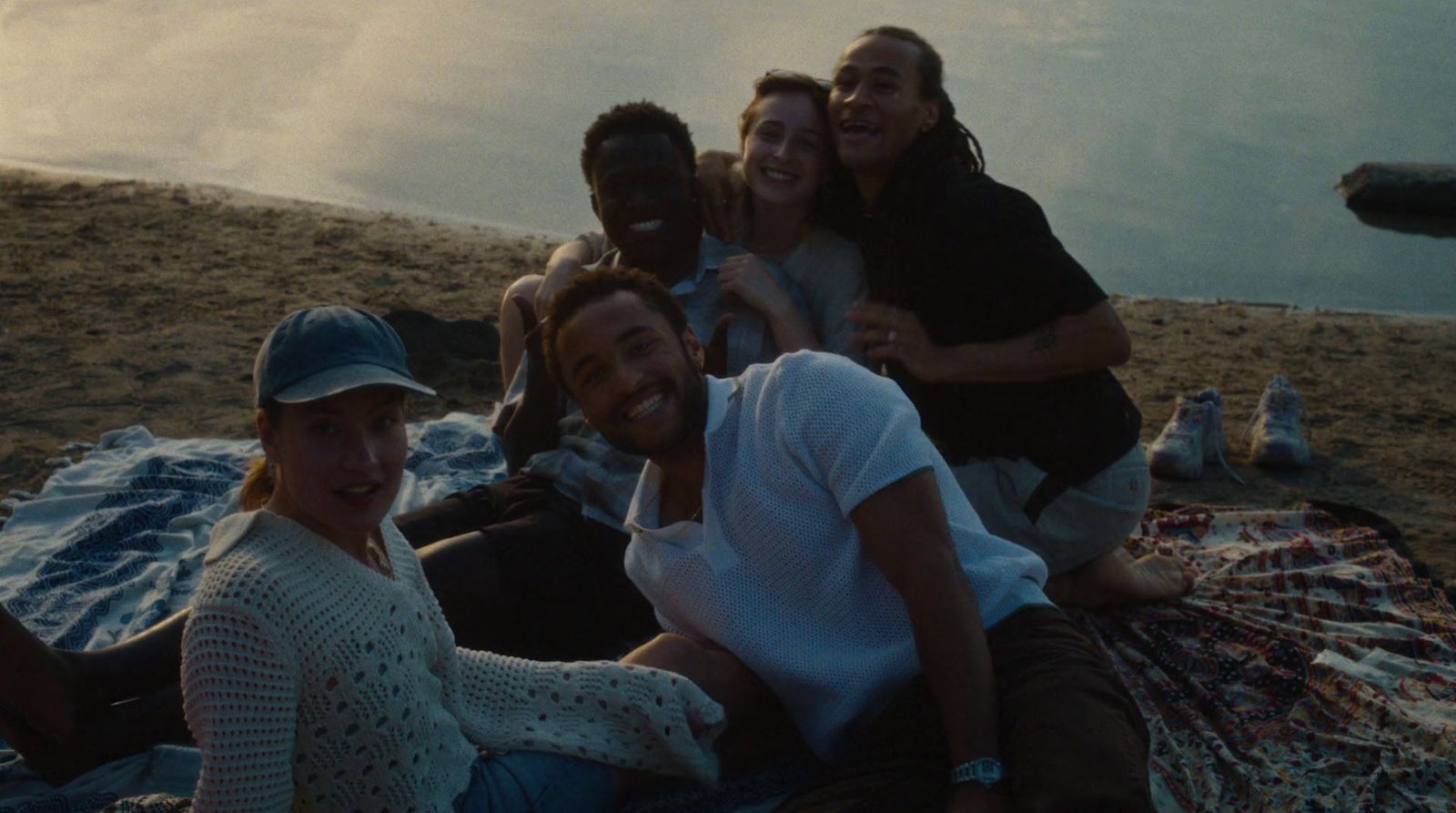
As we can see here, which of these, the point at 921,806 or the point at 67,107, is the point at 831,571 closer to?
the point at 921,806

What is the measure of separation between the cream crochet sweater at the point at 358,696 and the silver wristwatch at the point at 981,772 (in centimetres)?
51

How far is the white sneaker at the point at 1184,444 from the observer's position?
17.6 feet

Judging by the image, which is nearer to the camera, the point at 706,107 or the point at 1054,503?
the point at 1054,503

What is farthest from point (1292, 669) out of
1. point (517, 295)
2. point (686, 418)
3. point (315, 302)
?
point (315, 302)

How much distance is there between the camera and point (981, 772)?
8.38 ft

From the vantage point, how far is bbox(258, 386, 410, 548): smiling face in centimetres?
232

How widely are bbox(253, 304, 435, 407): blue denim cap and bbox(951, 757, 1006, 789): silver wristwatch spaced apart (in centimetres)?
118

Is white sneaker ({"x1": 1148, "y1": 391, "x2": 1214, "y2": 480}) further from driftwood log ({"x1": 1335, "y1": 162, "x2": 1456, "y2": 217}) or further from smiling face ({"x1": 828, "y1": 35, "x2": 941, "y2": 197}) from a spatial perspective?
driftwood log ({"x1": 1335, "y1": 162, "x2": 1456, "y2": 217})

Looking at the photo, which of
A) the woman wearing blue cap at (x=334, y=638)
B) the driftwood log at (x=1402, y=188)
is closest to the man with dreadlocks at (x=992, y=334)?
the woman wearing blue cap at (x=334, y=638)

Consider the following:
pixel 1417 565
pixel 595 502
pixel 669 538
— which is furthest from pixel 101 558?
pixel 1417 565

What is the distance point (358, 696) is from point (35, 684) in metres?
0.93

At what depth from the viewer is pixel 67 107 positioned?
10.3m

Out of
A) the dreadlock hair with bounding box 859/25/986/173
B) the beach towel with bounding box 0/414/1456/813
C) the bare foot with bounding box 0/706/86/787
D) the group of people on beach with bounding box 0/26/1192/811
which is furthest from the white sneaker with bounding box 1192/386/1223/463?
the bare foot with bounding box 0/706/86/787

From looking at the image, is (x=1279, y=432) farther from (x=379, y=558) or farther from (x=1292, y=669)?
(x=379, y=558)
